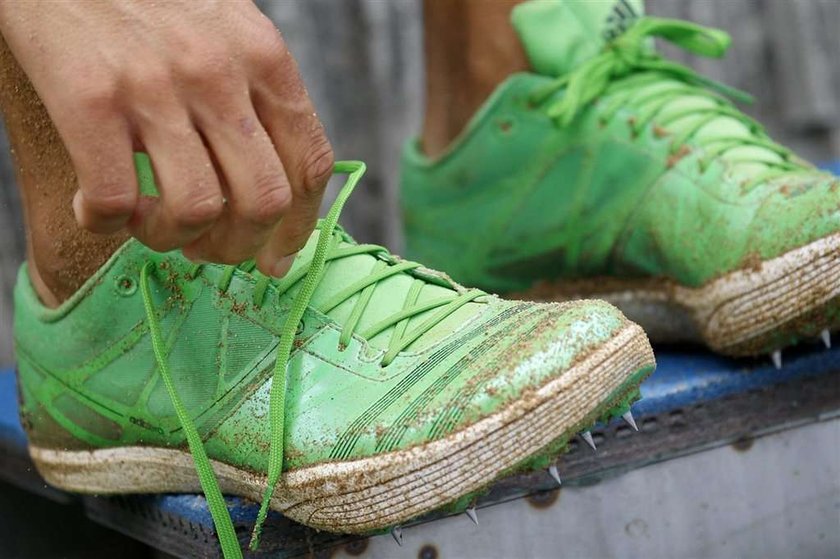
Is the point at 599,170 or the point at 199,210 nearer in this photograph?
the point at 199,210

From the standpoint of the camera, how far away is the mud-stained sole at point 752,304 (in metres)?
1.15

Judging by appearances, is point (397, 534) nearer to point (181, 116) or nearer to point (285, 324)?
point (285, 324)

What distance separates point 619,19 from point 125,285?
30.5 inches

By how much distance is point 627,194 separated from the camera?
1.39m

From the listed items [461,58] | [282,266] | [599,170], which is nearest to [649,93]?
[599,170]

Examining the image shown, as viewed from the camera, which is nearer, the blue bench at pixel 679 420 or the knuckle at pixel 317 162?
the knuckle at pixel 317 162

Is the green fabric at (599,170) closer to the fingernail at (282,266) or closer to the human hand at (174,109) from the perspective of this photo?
the fingernail at (282,266)

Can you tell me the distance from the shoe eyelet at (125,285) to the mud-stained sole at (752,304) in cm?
61

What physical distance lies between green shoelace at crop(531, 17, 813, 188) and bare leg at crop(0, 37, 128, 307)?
607 mm

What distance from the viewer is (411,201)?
5.31ft

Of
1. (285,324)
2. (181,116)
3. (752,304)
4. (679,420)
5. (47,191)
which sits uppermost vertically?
(181,116)

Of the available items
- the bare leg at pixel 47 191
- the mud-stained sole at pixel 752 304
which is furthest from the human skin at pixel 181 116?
the mud-stained sole at pixel 752 304

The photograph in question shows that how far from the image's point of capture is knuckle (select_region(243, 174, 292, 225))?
75 centimetres

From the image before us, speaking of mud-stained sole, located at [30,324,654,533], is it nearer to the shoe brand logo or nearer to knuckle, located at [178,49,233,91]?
knuckle, located at [178,49,233,91]
